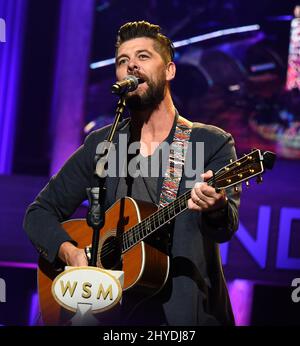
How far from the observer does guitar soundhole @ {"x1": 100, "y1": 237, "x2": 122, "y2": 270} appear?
3.40m

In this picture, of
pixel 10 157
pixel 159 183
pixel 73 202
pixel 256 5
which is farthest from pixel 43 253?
pixel 256 5

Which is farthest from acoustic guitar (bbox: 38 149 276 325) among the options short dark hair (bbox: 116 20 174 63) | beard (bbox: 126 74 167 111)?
short dark hair (bbox: 116 20 174 63)

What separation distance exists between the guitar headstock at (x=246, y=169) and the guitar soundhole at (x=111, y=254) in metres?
0.73

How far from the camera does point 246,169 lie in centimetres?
289

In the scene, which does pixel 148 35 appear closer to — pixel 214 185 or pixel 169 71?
pixel 169 71

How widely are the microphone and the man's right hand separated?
34.9 inches

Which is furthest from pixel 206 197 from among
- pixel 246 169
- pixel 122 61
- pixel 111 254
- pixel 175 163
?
pixel 122 61

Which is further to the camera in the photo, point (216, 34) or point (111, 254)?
point (216, 34)

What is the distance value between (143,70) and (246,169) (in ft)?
3.05

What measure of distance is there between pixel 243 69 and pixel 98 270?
2984 mm

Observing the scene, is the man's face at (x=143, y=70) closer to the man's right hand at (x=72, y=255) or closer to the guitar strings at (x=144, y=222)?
the guitar strings at (x=144, y=222)

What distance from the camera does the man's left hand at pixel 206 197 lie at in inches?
114

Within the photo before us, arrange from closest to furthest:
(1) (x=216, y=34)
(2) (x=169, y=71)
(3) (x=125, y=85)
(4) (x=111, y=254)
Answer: (3) (x=125, y=85), (4) (x=111, y=254), (2) (x=169, y=71), (1) (x=216, y=34)

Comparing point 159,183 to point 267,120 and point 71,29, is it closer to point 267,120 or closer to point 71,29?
point 267,120
